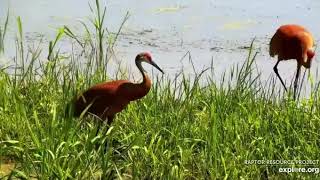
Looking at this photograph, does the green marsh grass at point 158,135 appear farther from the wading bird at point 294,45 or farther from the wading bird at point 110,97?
the wading bird at point 294,45

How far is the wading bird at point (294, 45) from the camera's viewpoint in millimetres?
5582

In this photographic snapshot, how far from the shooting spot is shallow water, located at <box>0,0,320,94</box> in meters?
6.46

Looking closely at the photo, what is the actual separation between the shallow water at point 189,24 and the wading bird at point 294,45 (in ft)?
1.10

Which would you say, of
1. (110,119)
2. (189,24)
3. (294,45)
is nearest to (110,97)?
(110,119)

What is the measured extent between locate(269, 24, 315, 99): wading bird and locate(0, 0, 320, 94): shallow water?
0.34 meters

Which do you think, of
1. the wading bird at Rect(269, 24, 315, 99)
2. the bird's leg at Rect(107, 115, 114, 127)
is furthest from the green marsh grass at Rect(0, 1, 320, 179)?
the wading bird at Rect(269, 24, 315, 99)

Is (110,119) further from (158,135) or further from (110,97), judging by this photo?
(158,135)

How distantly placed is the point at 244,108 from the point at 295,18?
398 cm

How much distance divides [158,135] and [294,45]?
7.88ft

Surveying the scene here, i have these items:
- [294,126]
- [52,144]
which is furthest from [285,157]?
[52,144]

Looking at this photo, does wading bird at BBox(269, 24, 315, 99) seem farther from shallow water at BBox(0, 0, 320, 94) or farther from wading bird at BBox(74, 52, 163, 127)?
wading bird at BBox(74, 52, 163, 127)

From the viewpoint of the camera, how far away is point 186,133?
12.5 ft

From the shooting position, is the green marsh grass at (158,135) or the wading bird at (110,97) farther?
the wading bird at (110,97)

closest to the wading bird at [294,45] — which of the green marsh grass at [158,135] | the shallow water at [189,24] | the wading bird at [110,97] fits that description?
the shallow water at [189,24]
